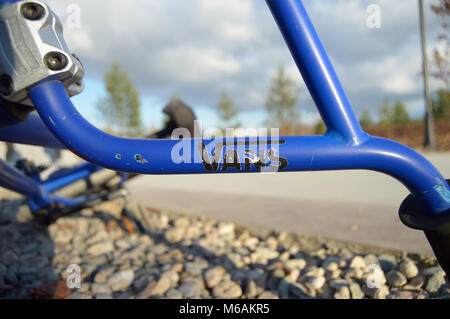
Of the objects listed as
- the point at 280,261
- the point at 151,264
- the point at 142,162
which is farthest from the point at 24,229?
the point at 142,162

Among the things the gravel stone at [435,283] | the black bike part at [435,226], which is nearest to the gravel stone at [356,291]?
the gravel stone at [435,283]

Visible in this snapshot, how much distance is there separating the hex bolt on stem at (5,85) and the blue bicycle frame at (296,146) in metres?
0.06

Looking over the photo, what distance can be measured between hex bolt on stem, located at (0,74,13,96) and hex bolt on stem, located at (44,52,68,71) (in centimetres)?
11

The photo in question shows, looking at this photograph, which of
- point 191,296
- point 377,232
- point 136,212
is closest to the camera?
point 191,296

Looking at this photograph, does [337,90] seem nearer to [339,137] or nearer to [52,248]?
[339,137]

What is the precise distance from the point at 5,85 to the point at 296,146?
739 millimetres

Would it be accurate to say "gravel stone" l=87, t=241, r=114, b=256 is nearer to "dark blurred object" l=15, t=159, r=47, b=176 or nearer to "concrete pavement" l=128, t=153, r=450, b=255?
"dark blurred object" l=15, t=159, r=47, b=176

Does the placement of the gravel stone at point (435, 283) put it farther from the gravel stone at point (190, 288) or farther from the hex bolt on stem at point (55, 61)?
the hex bolt on stem at point (55, 61)

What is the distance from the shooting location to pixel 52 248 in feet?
7.89

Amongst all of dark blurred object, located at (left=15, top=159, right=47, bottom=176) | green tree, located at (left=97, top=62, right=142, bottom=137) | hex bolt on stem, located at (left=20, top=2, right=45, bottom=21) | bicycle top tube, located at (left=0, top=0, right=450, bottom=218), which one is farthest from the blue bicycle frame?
green tree, located at (left=97, top=62, right=142, bottom=137)

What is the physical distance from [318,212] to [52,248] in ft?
7.32

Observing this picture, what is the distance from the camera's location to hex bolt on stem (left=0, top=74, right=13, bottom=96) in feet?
2.61

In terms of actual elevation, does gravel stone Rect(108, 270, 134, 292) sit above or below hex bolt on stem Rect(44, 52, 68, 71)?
below

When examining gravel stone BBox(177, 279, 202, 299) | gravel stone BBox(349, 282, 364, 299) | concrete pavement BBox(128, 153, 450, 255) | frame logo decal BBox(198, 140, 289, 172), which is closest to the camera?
frame logo decal BBox(198, 140, 289, 172)
